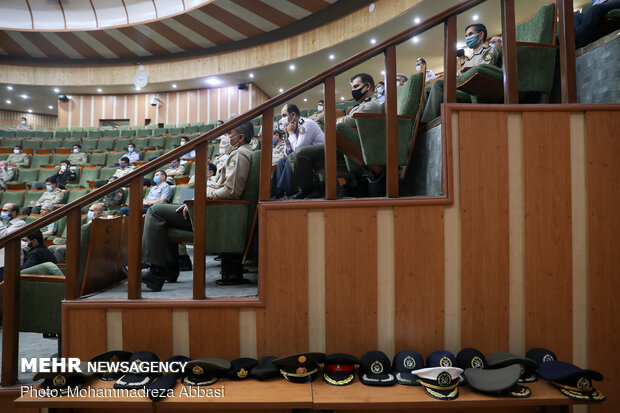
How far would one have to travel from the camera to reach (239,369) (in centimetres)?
82

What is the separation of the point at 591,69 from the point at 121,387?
1400 millimetres

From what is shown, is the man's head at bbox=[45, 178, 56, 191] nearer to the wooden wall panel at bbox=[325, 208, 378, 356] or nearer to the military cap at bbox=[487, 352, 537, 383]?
the wooden wall panel at bbox=[325, 208, 378, 356]

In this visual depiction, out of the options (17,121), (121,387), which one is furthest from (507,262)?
(17,121)

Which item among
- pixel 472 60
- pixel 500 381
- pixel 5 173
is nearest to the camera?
pixel 500 381

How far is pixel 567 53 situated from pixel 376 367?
0.93m

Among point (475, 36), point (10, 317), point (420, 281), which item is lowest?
point (10, 317)

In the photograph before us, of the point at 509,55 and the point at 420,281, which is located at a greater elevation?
the point at 509,55

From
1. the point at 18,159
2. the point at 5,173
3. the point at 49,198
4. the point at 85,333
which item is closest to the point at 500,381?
the point at 85,333

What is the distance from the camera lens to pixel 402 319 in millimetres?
878

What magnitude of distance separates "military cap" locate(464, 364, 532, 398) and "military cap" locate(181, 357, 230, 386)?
542 millimetres

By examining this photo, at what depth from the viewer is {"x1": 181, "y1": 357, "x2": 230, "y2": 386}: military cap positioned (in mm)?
806

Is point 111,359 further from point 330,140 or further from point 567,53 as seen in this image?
point 567,53

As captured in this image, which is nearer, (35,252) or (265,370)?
(265,370)

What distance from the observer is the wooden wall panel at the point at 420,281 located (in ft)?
2.87
